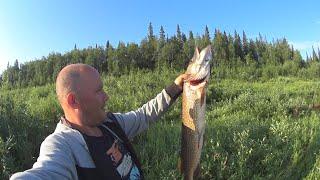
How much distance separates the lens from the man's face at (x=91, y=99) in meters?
3.52

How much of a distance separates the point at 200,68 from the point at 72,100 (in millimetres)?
974

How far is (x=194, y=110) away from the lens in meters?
4.02

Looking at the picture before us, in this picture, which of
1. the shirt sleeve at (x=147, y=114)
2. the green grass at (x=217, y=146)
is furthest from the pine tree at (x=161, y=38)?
the shirt sleeve at (x=147, y=114)

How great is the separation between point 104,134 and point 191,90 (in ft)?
2.40

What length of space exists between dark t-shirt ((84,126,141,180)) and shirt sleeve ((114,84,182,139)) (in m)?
0.53

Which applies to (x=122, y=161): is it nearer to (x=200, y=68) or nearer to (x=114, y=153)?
(x=114, y=153)

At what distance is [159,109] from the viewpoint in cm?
454

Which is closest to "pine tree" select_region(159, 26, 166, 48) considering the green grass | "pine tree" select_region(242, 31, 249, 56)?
"pine tree" select_region(242, 31, 249, 56)

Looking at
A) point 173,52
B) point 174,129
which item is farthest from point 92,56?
point 174,129

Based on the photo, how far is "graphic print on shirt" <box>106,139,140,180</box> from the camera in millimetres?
3598

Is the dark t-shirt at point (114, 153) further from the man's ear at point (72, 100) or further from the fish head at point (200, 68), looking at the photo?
the fish head at point (200, 68)

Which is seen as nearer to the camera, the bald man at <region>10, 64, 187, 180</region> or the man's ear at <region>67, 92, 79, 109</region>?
the bald man at <region>10, 64, 187, 180</region>

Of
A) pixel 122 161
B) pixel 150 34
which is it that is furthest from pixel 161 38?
pixel 122 161

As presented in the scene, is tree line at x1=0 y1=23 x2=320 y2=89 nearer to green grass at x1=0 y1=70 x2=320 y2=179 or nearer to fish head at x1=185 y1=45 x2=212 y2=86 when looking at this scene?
green grass at x1=0 y1=70 x2=320 y2=179
